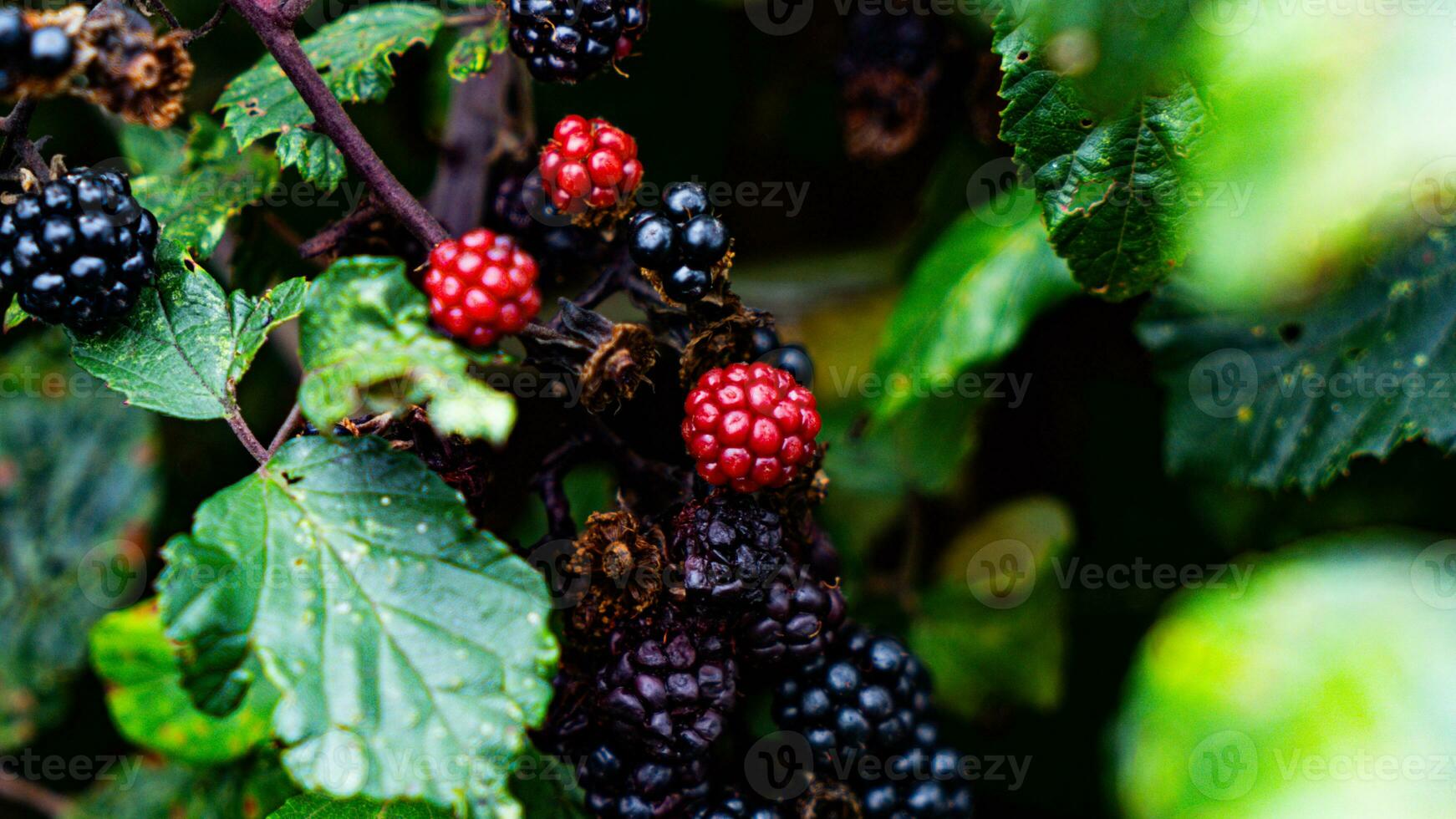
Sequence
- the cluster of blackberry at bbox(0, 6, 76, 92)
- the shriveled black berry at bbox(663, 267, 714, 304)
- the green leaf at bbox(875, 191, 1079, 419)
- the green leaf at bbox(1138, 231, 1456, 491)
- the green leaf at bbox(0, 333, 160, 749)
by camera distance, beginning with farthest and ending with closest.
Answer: the green leaf at bbox(0, 333, 160, 749)
the green leaf at bbox(875, 191, 1079, 419)
the green leaf at bbox(1138, 231, 1456, 491)
the shriveled black berry at bbox(663, 267, 714, 304)
the cluster of blackberry at bbox(0, 6, 76, 92)

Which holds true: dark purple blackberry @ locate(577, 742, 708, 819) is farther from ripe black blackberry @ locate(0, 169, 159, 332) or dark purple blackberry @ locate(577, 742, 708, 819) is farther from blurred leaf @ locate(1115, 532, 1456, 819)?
ripe black blackberry @ locate(0, 169, 159, 332)

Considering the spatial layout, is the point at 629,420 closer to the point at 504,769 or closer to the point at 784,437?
the point at 784,437

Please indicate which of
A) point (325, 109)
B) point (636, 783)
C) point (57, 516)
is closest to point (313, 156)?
point (325, 109)

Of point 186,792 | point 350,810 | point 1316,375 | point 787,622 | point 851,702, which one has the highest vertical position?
point 1316,375

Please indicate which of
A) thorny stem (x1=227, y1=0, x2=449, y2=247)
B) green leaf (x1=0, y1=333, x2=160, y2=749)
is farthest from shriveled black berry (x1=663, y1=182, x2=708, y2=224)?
green leaf (x1=0, y1=333, x2=160, y2=749)

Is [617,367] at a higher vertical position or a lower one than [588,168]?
lower

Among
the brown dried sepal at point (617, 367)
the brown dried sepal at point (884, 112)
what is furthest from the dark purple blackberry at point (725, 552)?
the brown dried sepal at point (884, 112)

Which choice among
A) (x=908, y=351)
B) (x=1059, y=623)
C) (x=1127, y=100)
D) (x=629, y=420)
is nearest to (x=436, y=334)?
(x=629, y=420)

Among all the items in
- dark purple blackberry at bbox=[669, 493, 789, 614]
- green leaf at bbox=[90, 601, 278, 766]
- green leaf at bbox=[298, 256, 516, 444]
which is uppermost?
green leaf at bbox=[298, 256, 516, 444]

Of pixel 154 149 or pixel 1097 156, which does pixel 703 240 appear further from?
pixel 154 149
